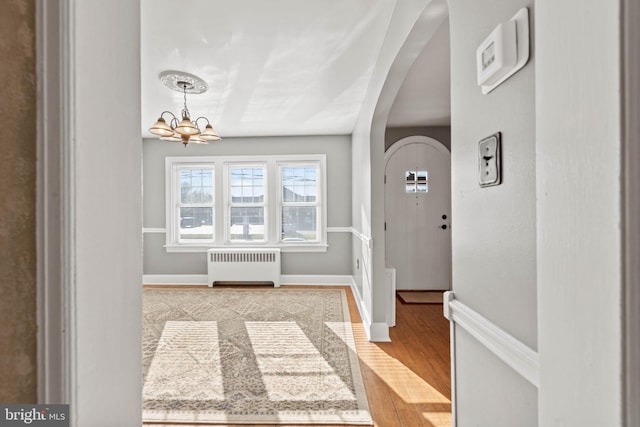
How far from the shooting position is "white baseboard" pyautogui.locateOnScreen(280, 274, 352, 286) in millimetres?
5082

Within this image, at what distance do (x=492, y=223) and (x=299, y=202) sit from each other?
4427 mm

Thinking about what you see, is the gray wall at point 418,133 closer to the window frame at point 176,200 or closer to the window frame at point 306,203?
the window frame at point 306,203

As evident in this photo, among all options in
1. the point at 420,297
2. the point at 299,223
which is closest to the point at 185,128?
the point at 299,223

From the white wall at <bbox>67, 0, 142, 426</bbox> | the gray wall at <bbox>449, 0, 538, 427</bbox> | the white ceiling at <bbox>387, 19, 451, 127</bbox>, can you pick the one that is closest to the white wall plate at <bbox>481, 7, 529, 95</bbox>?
the gray wall at <bbox>449, 0, 538, 427</bbox>

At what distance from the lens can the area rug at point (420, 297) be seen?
4.24m

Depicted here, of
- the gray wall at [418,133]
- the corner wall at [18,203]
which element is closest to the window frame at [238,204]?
the gray wall at [418,133]

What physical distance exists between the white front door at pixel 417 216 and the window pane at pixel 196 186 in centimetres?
287

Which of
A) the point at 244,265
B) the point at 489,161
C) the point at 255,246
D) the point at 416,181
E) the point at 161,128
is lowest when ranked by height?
the point at 244,265

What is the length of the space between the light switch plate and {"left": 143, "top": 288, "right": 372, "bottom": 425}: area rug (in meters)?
1.57

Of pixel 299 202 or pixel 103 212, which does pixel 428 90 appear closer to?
pixel 299 202

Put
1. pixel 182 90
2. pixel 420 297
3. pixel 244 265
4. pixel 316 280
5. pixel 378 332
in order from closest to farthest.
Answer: pixel 378 332, pixel 182 90, pixel 420 297, pixel 244 265, pixel 316 280

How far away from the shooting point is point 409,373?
7.63ft

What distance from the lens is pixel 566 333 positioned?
1.52 feet
